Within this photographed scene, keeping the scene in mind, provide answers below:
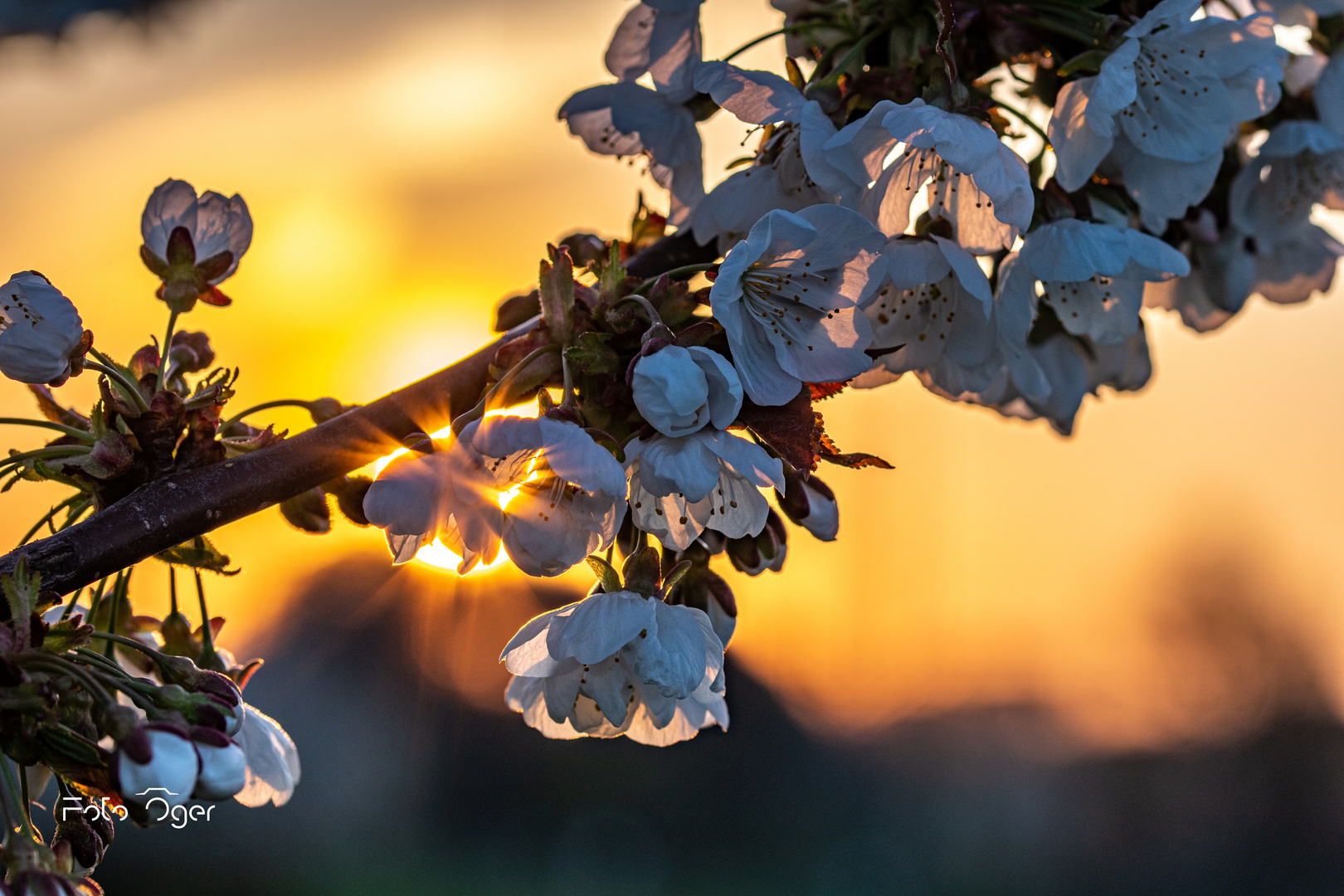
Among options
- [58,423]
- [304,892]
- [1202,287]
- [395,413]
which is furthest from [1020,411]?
[304,892]

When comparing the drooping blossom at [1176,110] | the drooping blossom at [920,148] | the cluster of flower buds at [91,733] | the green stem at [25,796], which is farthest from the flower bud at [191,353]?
the drooping blossom at [1176,110]

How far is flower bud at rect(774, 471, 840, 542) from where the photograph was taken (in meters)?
0.88

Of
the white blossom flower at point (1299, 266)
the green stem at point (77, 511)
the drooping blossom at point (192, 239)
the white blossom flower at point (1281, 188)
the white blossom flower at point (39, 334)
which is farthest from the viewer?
the white blossom flower at point (1299, 266)

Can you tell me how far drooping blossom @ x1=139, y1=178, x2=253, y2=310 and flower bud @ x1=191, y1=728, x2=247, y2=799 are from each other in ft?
1.53

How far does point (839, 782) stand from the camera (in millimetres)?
11719

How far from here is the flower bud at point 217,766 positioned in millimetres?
659

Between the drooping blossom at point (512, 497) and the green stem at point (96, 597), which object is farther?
the green stem at point (96, 597)

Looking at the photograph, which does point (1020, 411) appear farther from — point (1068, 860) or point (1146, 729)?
point (1146, 729)

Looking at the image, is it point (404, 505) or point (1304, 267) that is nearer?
point (404, 505)

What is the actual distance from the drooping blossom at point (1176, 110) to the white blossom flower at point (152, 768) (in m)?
0.91

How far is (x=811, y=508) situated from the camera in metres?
0.89

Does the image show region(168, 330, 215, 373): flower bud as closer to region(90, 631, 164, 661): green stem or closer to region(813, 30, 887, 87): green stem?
region(90, 631, 164, 661): green stem

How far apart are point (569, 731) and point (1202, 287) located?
1021mm

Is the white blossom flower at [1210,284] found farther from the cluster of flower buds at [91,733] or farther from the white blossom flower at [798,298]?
the cluster of flower buds at [91,733]
